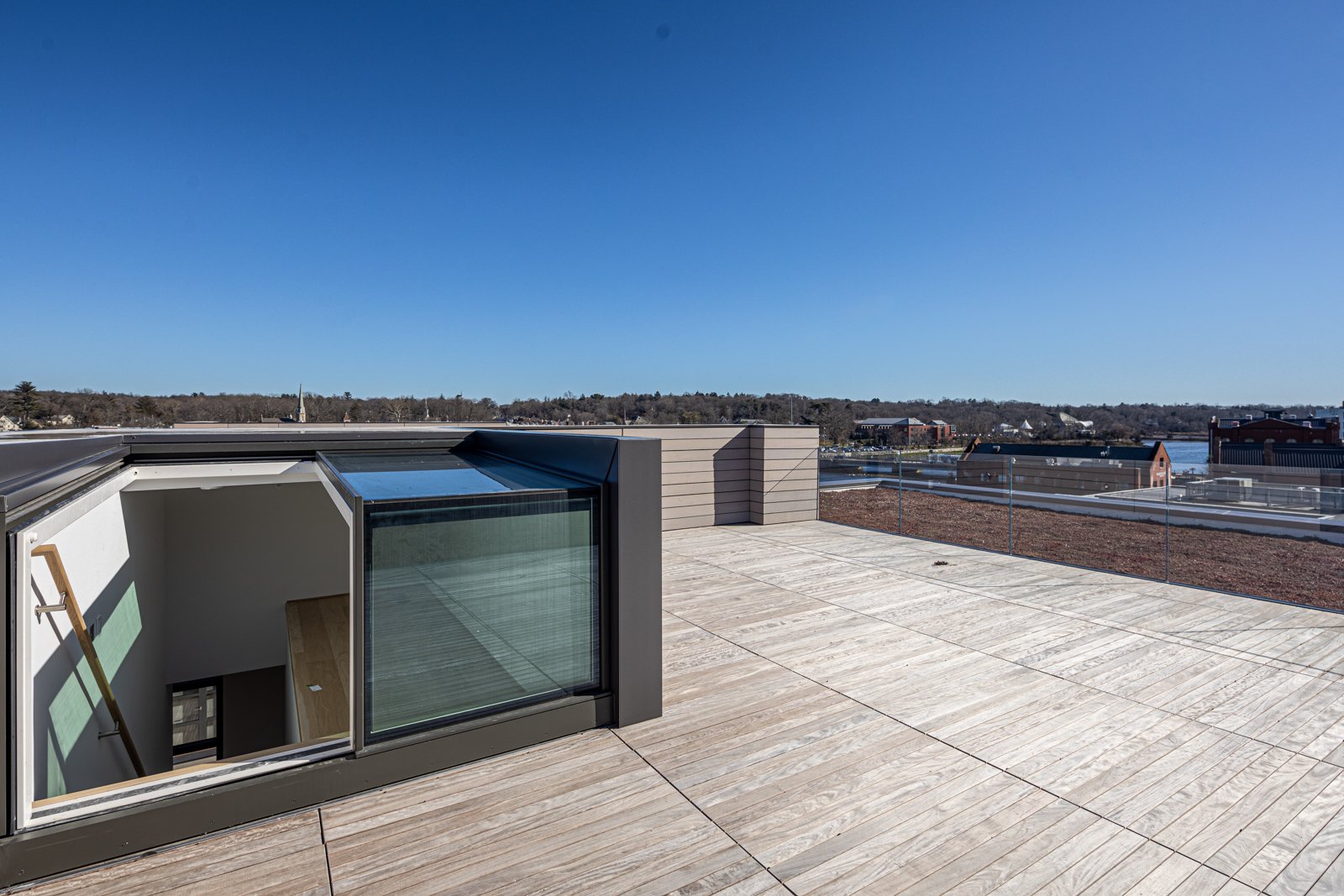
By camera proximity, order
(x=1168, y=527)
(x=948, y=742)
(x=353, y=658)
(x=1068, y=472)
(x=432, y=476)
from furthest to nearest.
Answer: (x=1068, y=472), (x=1168, y=527), (x=432, y=476), (x=948, y=742), (x=353, y=658)

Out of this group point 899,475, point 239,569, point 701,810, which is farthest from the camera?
point 899,475

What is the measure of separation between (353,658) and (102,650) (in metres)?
2.05

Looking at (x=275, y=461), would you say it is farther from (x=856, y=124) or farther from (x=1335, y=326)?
(x=1335, y=326)

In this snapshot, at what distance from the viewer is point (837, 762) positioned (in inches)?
99.5

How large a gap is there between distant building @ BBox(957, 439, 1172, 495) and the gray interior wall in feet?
24.8

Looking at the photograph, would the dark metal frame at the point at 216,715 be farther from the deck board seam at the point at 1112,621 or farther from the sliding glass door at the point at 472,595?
the deck board seam at the point at 1112,621

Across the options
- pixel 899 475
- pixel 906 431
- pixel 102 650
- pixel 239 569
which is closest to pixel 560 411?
pixel 899 475

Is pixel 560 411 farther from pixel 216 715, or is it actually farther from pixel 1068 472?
pixel 1068 472

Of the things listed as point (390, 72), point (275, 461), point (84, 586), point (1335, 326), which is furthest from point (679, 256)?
point (1335, 326)

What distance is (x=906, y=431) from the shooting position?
21.0 meters

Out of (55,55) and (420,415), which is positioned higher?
(55,55)

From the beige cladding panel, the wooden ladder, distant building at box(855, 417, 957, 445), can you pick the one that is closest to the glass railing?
the beige cladding panel

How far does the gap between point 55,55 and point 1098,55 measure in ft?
45.4

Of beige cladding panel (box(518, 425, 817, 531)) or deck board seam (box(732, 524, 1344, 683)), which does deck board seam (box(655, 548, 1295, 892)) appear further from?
beige cladding panel (box(518, 425, 817, 531))
